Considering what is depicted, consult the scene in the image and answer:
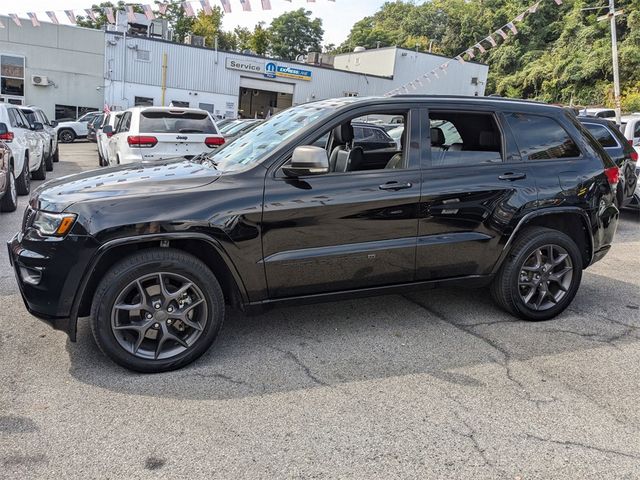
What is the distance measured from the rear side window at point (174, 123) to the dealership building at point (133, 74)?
72.1 ft

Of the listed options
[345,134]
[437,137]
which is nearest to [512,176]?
[437,137]

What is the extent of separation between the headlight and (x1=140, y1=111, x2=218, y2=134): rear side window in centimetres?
658

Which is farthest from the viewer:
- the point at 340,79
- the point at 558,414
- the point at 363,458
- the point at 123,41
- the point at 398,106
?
the point at 340,79

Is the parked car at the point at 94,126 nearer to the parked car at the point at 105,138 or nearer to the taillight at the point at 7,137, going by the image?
the parked car at the point at 105,138

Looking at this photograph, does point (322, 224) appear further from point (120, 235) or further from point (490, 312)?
point (490, 312)

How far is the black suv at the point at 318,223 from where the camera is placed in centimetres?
327

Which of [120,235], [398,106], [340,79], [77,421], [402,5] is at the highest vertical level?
[402,5]

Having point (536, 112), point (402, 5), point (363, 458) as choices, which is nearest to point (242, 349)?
point (363, 458)

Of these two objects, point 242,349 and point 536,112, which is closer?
point 242,349

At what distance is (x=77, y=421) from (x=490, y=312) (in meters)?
3.41

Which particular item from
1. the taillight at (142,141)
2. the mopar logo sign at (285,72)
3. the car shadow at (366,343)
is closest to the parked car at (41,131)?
the taillight at (142,141)

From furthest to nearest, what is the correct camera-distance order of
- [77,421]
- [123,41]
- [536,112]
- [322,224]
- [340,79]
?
[340,79] → [123,41] → [536,112] → [322,224] → [77,421]

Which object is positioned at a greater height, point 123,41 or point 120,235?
point 123,41

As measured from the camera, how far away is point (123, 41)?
98.9 ft
